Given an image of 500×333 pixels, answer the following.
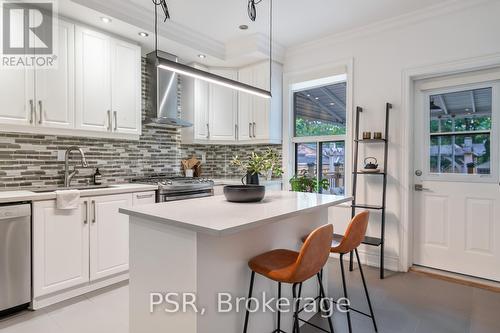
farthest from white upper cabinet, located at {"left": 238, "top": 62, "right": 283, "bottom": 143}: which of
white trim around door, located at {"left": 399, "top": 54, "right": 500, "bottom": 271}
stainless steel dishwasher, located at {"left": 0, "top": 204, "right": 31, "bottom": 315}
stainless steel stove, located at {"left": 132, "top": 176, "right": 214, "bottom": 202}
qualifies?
stainless steel dishwasher, located at {"left": 0, "top": 204, "right": 31, "bottom": 315}

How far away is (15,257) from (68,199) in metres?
0.58

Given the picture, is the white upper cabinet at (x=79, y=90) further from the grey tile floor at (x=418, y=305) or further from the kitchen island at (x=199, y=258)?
the grey tile floor at (x=418, y=305)

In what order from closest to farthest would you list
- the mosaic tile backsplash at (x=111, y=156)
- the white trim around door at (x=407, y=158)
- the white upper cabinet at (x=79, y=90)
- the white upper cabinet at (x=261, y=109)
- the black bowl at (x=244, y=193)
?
the black bowl at (x=244, y=193)
the white upper cabinet at (x=79, y=90)
the mosaic tile backsplash at (x=111, y=156)
the white trim around door at (x=407, y=158)
the white upper cabinet at (x=261, y=109)

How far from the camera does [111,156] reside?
12.1ft

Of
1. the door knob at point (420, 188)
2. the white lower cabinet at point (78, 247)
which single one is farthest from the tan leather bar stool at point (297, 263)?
the door knob at point (420, 188)

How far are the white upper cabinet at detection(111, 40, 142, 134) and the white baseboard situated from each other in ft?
5.36

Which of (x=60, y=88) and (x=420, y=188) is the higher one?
(x=60, y=88)

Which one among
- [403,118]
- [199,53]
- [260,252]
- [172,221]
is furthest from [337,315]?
[199,53]

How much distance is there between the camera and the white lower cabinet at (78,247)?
2.53 meters

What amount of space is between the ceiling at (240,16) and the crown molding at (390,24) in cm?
5

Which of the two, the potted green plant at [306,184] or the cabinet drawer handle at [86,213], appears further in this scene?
the potted green plant at [306,184]

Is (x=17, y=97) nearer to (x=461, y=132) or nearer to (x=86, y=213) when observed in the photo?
(x=86, y=213)

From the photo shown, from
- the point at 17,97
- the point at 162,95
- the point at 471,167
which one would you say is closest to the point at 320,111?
the point at 471,167

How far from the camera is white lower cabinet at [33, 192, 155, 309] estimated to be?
2529 millimetres
